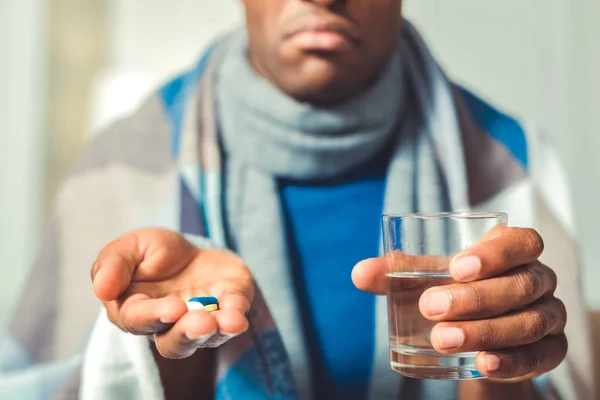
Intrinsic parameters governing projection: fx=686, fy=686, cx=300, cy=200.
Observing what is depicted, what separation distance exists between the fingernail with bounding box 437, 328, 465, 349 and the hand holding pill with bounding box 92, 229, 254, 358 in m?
0.12

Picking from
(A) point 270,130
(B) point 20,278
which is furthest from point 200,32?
(A) point 270,130

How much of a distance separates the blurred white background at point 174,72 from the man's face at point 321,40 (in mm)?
860

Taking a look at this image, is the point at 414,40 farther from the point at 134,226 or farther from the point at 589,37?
the point at 589,37

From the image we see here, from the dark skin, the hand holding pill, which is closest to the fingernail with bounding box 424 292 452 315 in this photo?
the dark skin

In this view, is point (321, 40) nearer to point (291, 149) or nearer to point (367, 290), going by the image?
point (291, 149)

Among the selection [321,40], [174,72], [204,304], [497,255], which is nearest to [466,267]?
[497,255]

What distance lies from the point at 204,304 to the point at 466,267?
159 mm

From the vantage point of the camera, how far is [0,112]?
5.10 ft

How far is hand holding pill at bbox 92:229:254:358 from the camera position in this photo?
385 millimetres

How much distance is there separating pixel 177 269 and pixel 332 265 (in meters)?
0.31

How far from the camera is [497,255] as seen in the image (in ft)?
1.39

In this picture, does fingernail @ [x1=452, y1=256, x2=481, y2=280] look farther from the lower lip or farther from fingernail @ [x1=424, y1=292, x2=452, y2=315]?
the lower lip

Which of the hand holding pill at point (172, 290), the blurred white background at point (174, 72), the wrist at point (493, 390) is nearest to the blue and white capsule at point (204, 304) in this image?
the hand holding pill at point (172, 290)

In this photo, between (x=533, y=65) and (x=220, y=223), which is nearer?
(x=220, y=223)
